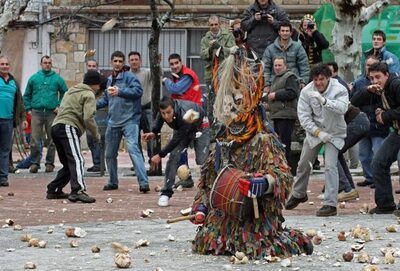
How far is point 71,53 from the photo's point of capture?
98.4 feet

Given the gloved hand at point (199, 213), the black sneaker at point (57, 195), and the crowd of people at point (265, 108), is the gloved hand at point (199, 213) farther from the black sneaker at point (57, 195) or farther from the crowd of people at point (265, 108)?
the black sneaker at point (57, 195)

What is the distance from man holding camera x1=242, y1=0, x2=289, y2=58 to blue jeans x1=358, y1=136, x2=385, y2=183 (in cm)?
261

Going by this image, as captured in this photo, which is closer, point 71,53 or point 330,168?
point 330,168

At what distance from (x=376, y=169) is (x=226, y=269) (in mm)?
4687

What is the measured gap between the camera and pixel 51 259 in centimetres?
1052

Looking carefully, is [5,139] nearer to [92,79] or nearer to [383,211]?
[92,79]

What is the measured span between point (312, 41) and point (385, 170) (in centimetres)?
625

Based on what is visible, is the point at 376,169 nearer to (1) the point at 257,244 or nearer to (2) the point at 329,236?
(2) the point at 329,236

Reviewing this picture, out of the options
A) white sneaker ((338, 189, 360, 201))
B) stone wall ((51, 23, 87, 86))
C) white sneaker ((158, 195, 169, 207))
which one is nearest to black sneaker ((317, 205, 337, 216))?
white sneaker ((338, 189, 360, 201))

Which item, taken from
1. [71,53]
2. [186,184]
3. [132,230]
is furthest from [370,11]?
[132,230]

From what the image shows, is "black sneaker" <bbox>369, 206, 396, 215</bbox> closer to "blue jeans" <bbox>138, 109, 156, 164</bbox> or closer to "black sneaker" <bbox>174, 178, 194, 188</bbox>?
"black sneaker" <bbox>174, 178, 194, 188</bbox>

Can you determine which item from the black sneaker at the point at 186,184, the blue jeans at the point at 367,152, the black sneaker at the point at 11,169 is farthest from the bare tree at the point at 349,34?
the black sneaker at the point at 11,169

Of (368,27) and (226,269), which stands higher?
(368,27)

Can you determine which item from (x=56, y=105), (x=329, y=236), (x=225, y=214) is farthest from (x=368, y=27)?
(x=225, y=214)
